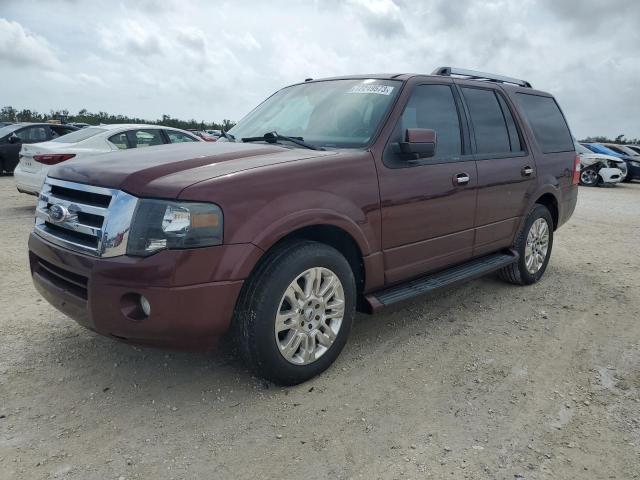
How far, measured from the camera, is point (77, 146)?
8383 mm

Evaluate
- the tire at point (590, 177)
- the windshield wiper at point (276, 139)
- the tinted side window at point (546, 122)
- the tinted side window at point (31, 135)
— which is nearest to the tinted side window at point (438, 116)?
the windshield wiper at point (276, 139)

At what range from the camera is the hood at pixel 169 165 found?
2703 millimetres

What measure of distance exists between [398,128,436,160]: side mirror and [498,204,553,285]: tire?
204 centimetres

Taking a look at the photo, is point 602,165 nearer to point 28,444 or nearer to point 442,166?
point 442,166

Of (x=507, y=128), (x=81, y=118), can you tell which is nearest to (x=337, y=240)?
(x=507, y=128)

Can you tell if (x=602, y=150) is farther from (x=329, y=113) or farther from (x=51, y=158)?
(x=329, y=113)

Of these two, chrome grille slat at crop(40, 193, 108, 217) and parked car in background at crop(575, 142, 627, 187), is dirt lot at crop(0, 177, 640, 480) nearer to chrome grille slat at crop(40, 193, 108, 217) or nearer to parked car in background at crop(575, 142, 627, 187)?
chrome grille slat at crop(40, 193, 108, 217)

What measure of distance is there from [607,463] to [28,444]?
2814 mm

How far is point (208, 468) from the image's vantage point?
7.89 ft

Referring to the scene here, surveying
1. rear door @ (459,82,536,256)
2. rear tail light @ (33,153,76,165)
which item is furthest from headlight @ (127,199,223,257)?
rear tail light @ (33,153,76,165)

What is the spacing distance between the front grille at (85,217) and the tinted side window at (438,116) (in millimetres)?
2031

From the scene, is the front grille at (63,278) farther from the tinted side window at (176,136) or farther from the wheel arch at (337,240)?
the tinted side window at (176,136)

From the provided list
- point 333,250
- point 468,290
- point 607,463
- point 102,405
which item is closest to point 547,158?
point 468,290

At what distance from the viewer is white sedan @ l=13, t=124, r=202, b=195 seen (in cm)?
809
